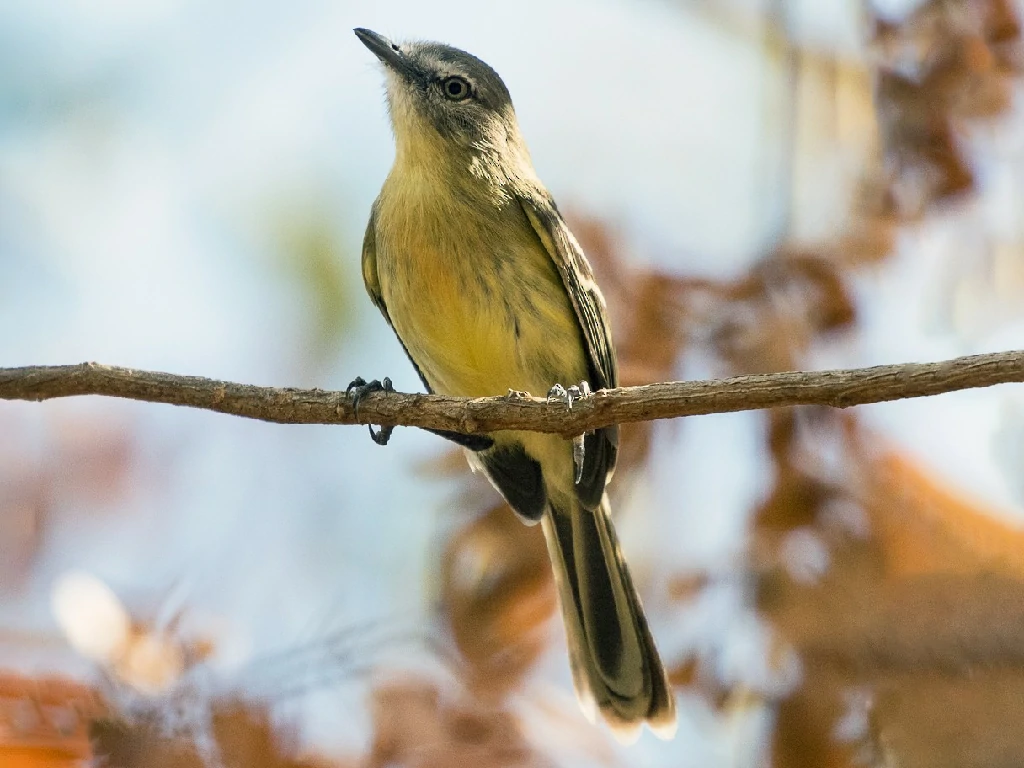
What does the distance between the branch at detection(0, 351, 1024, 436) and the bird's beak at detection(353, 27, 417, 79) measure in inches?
77.3

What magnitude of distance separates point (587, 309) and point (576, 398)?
3.38ft

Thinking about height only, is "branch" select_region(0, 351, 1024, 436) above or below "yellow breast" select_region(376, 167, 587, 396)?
below

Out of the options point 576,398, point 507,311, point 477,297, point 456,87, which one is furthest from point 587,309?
point 456,87

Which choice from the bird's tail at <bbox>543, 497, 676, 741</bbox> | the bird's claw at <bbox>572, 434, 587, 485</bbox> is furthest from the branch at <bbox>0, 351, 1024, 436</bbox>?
the bird's tail at <bbox>543, 497, 676, 741</bbox>

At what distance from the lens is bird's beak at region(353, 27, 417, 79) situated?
496 cm

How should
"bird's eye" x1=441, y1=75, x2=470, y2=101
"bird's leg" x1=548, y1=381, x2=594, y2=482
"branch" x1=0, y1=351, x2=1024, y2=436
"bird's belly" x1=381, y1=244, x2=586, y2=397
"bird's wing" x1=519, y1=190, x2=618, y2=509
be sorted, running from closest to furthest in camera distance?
"branch" x1=0, y1=351, x2=1024, y2=436
"bird's leg" x1=548, y1=381, x2=594, y2=482
"bird's belly" x1=381, y1=244, x2=586, y2=397
"bird's wing" x1=519, y1=190, x2=618, y2=509
"bird's eye" x1=441, y1=75, x2=470, y2=101

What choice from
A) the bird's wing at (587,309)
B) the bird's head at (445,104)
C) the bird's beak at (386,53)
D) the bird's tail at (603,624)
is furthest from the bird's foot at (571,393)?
the bird's beak at (386,53)

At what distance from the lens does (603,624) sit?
477 centimetres

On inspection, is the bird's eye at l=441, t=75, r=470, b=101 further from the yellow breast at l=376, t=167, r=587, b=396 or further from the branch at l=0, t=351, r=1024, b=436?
the branch at l=0, t=351, r=1024, b=436

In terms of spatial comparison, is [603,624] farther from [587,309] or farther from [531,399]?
[531,399]

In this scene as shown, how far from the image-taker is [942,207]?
414cm

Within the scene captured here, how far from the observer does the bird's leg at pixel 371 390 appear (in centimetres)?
352

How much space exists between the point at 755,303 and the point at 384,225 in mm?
1507

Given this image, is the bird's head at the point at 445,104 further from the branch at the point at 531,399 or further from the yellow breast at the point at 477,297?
the branch at the point at 531,399
